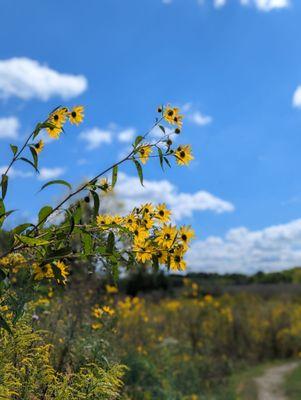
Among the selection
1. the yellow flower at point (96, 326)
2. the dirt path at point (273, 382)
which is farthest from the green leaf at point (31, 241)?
the dirt path at point (273, 382)

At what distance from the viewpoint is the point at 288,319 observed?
52.9 ft

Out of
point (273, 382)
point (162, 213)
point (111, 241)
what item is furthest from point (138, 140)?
point (273, 382)

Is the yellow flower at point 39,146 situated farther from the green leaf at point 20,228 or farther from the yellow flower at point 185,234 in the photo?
the yellow flower at point 185,234

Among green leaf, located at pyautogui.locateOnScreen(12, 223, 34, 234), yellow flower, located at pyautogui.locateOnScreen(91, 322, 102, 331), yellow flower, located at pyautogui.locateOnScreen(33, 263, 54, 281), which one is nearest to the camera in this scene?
green leaf, located at pyautogui.locateOnScreen(12, 223, 34, 234)

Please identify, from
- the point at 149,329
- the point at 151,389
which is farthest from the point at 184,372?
the point at 151,389

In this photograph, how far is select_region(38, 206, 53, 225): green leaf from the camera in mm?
2885

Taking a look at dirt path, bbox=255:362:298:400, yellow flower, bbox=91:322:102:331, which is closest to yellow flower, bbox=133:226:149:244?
yellow flower, bbox=91:322:102:331

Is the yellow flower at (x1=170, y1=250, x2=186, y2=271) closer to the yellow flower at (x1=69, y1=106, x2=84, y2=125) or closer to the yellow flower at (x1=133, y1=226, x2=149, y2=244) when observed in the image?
the yellow flower at (x1=133, y1=226, x2=149, y2=244)

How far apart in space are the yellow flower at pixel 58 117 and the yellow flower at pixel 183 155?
26.4 inches

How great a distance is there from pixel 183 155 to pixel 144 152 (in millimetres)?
243

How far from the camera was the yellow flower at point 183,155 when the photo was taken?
340 centimetres

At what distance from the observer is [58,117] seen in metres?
3.37

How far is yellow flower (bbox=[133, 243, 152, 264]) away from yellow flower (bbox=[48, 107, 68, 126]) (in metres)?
0.83

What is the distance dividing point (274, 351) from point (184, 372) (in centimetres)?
608
